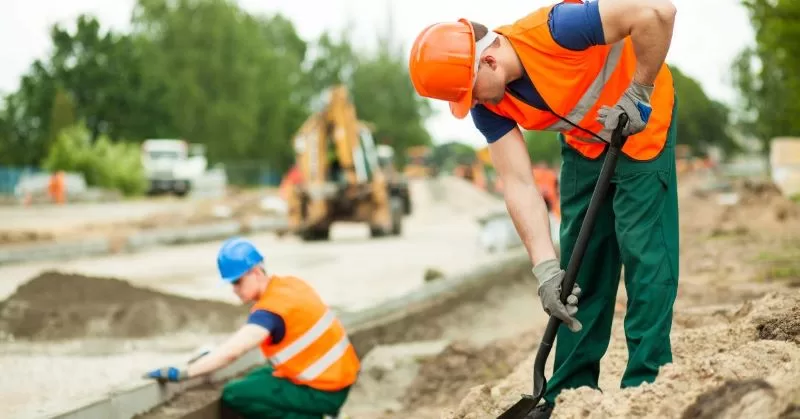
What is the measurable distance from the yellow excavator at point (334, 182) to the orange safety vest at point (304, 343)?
12773 mm

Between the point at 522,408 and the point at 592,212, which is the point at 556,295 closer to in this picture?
the point at 592,212

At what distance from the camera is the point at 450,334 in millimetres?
7570

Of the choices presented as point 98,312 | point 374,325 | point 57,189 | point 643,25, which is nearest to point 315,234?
point 98,312

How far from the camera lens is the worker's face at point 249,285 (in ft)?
15.9

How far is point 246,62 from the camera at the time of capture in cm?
5638

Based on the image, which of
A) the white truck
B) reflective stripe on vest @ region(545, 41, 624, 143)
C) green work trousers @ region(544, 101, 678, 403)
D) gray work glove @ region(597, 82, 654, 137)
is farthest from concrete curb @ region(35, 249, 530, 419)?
the white truck

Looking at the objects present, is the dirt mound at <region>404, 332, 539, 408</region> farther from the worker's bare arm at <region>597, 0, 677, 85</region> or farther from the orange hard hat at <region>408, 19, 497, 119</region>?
the worker's bare arm at <region>597, 0, 677, 85</region>

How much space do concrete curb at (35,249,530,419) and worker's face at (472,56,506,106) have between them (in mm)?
2300

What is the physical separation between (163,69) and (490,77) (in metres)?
53.6

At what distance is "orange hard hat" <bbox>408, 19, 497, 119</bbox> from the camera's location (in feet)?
11.0

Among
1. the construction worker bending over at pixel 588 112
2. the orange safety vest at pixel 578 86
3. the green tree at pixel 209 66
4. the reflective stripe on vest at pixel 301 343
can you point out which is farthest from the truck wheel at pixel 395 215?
the green tree at pixel 209 66

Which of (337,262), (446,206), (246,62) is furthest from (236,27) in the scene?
(337,262)

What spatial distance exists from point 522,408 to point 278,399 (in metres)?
1.70

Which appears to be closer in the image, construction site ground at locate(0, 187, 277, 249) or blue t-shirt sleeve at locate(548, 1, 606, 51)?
blue t-shirt sleeve at locate(548, 1, 606, 51)
